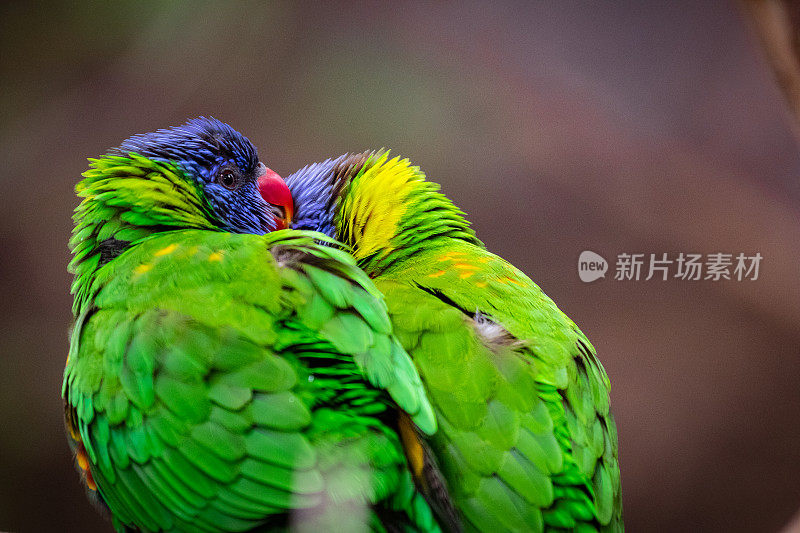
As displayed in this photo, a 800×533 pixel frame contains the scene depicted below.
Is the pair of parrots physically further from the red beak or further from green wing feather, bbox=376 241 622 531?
the red beak

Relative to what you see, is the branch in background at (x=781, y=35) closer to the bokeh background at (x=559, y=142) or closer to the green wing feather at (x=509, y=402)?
the bokeh background at (x=559, y=142)

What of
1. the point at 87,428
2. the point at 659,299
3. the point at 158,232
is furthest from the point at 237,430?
the point at 659,299

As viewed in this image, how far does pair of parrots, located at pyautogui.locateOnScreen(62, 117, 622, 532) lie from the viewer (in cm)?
81

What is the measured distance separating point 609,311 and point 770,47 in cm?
69

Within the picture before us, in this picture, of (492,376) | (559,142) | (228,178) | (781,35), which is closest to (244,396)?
Answer: (492,376)

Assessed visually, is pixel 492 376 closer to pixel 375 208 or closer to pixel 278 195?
pixel 375 208

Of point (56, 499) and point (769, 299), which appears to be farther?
point (56, 499)

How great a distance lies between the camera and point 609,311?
1.39m

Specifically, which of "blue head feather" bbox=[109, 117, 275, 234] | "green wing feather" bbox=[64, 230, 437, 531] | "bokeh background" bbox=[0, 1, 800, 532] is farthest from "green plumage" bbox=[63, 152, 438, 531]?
"bokeh background" bbox=[0, 1, 800, 532]

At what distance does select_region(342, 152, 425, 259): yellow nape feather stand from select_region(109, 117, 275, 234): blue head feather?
0.18 m

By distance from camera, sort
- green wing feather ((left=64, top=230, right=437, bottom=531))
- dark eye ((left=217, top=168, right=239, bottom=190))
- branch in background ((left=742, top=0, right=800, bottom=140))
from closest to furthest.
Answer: green wing feather ((left=64, top=230, right=437, bottom=531)) → dark eye ((left=217, top=168, right=239, bottom=190)) → branch in background ((left=742, top=0, right=800, bottom=140))

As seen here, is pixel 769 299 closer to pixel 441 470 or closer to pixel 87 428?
pixel 441 470

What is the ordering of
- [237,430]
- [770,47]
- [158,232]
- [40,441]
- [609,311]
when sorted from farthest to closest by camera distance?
[40,441], [609,311], [770,47], [158,232], [237,430]

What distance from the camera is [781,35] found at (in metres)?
1.27
